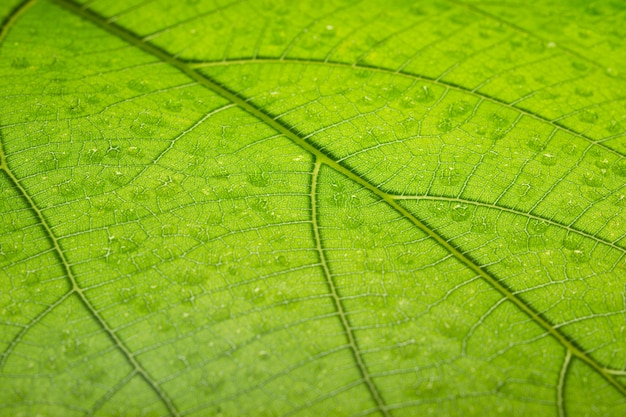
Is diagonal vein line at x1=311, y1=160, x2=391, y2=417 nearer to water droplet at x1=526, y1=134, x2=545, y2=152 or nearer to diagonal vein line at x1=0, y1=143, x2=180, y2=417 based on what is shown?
diagonal vein line at x1=0, y1=143, x2=180, y2=417

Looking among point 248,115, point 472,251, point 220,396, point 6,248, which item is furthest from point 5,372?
point 472,251

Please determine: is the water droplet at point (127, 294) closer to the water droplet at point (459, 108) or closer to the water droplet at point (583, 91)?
the water droplet at point (459, 108)

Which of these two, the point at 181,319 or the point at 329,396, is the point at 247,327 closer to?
the point at 181,319

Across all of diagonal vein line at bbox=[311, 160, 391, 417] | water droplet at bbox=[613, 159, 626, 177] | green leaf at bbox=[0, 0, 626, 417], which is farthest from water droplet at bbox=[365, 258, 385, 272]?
water droplet at bbox=[613, 159, 626, 177]

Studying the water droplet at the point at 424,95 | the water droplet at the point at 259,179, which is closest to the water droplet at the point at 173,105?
the water droplet at the point at 259,179

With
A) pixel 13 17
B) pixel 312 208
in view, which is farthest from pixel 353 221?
pixel 13 17

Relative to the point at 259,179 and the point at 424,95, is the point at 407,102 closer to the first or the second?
the point at 424,95
